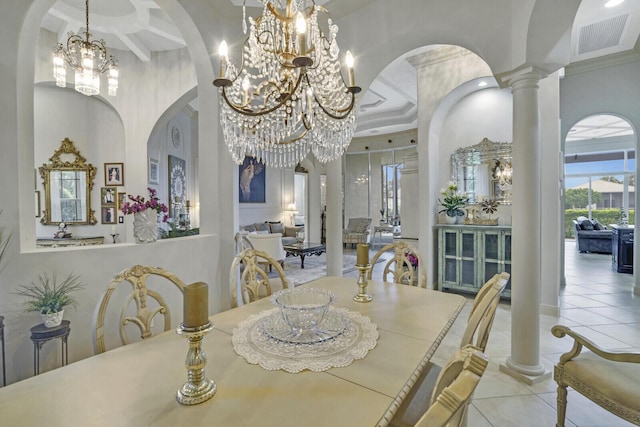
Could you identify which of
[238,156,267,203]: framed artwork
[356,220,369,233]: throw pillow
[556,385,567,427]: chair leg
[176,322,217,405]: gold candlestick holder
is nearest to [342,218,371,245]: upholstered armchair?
[356,220,369,233]: throw pillow

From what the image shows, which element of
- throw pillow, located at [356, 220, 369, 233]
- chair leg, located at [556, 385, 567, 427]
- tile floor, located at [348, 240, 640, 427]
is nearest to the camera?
chair leg, located at [556, 385, 567, 427]

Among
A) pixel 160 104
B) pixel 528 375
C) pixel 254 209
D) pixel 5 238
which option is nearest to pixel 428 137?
pixel 528 375

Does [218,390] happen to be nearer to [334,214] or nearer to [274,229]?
[334,214]

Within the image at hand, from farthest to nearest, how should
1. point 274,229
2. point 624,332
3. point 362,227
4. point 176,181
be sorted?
point 362,227 < point 274,229 < point 176,181 < point 624,332

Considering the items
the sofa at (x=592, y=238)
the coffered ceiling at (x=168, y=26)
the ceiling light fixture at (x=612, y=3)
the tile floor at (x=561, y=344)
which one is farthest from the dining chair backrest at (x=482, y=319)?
→ the sofa at (x=592, y=238)

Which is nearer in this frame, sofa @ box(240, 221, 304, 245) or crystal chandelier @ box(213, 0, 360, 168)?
crystal chandelier @ box(213, 0, 360, 168)

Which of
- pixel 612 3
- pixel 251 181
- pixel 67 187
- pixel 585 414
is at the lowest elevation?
pixel 585 414

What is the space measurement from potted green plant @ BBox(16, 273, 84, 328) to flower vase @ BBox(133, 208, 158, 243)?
492mm

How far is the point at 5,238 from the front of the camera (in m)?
1.73

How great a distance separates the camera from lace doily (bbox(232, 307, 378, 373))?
1070 millimetres

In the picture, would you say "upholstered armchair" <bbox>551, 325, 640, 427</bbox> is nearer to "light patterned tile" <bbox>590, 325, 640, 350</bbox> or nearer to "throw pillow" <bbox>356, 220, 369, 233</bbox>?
"light patterned tile" <bbox>590, 325, 640, 350</bbox>

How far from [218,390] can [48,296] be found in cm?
158

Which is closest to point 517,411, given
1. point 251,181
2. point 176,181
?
point 176,181

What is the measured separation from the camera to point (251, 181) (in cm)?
833
